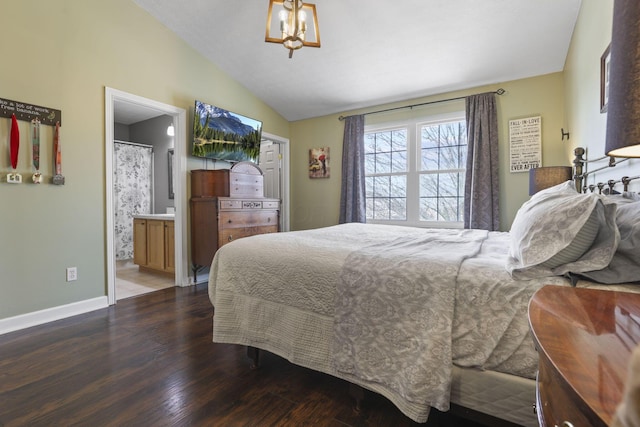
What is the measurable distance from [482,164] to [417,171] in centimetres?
88

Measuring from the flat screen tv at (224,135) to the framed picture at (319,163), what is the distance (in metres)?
1.03

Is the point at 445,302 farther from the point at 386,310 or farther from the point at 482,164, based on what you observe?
the point at 482,164

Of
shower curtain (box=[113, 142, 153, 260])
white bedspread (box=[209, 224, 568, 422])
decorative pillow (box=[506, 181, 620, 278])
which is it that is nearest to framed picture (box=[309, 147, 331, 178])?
shower curtain (box=[113, 142, 153, 260])

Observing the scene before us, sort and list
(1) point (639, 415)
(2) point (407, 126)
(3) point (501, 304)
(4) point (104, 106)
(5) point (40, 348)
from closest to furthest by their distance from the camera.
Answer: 1. (1) point (639, 415)
2. (3) point (501, 304)
3. (5) point (40, 348)
4. (4) point (104, 106)
5. (2) point (407, 126)

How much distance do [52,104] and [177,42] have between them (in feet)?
5.08

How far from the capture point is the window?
Result: 4090 mm

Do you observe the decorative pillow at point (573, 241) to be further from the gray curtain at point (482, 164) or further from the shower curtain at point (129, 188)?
the shower curtain at point (129, 188)

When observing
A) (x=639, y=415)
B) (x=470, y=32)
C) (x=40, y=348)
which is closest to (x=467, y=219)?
(x=470, y=32)

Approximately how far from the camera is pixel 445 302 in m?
1.18

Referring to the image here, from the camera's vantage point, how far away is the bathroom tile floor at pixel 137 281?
3.50 meters

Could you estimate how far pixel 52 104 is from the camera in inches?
104

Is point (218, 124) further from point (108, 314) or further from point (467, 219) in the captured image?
point (467, 219)

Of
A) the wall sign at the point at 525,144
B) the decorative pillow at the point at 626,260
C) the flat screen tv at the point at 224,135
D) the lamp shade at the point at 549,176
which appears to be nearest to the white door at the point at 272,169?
the flat screen tv at the point at 224,135

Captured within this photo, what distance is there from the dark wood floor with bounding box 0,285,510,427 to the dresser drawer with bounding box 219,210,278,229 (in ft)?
4.72
